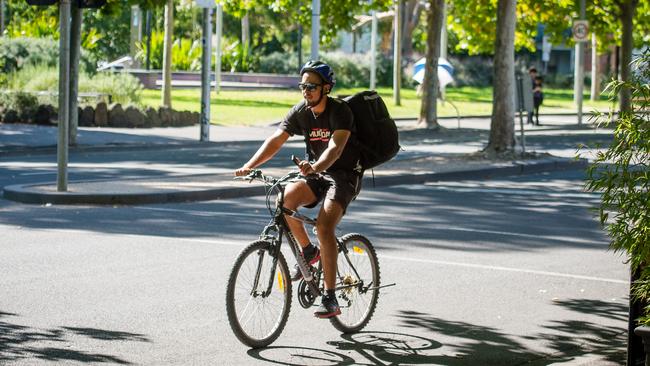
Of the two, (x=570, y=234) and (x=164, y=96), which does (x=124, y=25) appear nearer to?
(x=164, y=96)

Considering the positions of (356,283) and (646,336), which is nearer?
(646,336)

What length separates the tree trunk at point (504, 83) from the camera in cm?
2308

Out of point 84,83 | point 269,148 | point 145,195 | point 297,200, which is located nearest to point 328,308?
point 297,200

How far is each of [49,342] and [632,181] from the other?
368 centimetres

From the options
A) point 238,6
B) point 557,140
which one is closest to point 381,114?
point 238,6

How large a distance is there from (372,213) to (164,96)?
21.1 meters

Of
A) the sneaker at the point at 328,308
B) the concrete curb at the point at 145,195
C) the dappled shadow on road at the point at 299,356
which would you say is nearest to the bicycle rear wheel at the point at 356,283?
the sneaker at the point at 328,308

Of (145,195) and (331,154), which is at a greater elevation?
(331,154)

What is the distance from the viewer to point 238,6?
29219 millimetres

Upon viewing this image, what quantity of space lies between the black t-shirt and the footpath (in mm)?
1916

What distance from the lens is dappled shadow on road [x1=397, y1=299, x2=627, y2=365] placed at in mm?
7418

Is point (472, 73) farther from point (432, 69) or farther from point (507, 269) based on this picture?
point (507, 269)

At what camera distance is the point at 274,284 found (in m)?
7.59

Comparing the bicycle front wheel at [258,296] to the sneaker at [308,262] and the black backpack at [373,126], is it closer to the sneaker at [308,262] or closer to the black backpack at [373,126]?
the sneaker at [308,262]
